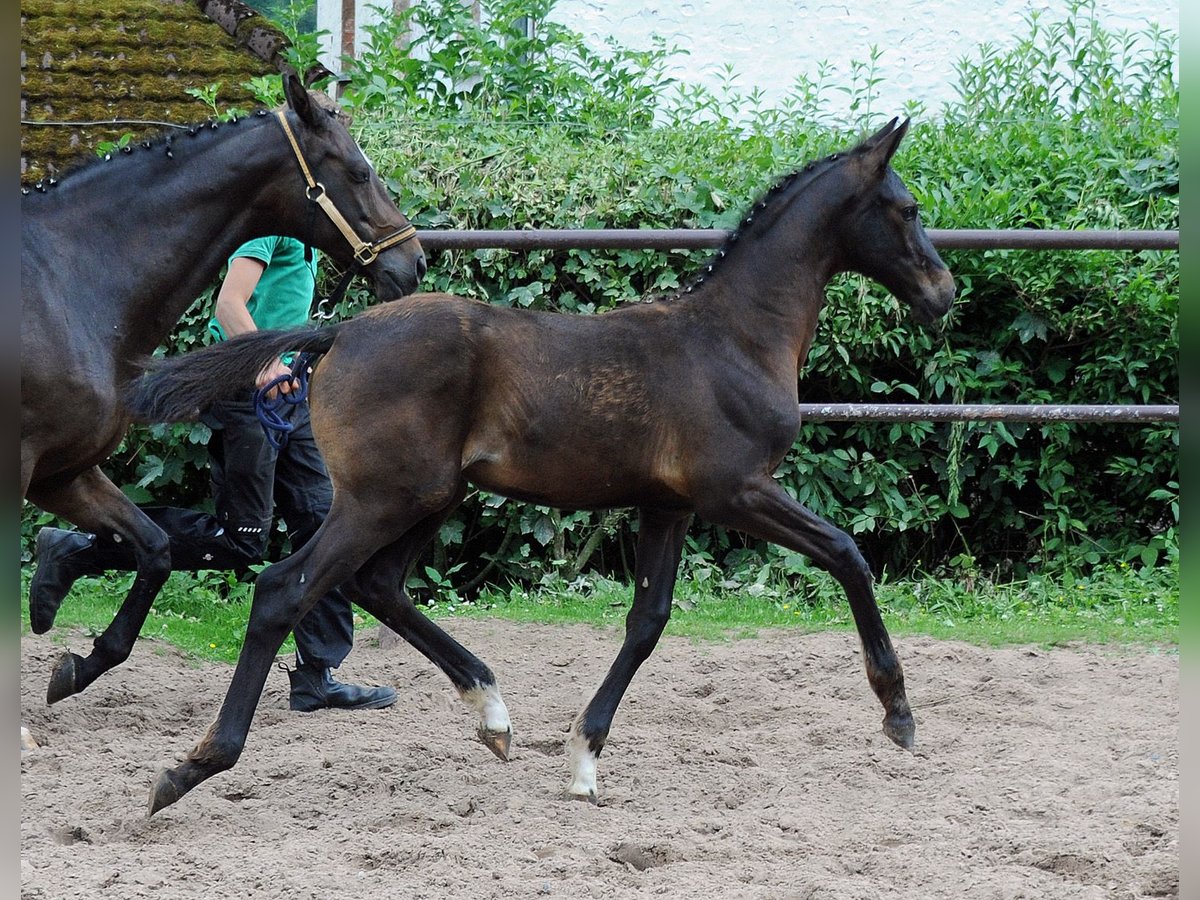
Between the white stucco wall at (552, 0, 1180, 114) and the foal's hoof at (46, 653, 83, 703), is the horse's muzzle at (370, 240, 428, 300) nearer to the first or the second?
the foal's hoof at (46, 653, 83, 703)

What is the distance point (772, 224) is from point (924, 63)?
6.07 m

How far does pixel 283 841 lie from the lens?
11.2 feet

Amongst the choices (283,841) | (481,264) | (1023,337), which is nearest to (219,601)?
(481,264)

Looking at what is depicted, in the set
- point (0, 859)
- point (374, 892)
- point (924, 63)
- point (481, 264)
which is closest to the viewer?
point (0, 859)

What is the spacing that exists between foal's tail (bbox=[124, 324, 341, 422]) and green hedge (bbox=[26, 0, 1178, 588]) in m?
2.70

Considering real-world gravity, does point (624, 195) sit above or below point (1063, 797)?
above

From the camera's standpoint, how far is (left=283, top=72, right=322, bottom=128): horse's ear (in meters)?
4.32

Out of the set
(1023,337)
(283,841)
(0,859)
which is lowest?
(283,841)

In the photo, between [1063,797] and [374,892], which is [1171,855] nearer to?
[1063,797]

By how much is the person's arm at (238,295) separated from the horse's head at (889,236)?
2.05 meters

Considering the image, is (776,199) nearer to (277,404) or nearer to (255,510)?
(277,404)

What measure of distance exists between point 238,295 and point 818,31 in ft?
21.0

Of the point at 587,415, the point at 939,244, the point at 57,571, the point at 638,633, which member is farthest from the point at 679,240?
the point at 57,571

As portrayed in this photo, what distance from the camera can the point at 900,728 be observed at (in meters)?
4.11
